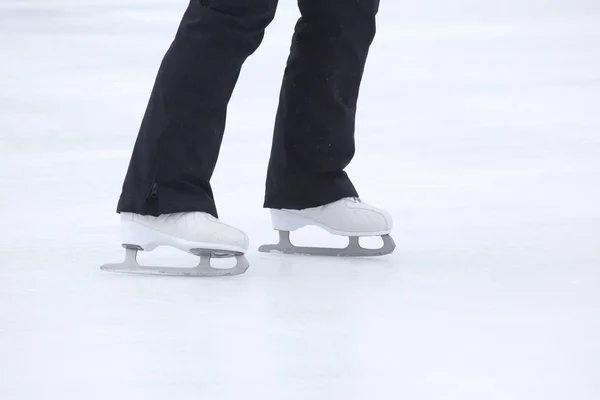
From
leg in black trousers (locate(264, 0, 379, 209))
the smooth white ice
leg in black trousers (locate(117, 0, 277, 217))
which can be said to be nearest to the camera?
the smooth white ice

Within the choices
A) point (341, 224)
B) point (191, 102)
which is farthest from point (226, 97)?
point (341, 224)

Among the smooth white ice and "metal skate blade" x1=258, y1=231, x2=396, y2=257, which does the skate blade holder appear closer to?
the smooth white ice

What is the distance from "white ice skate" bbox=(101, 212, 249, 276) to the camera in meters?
1.69

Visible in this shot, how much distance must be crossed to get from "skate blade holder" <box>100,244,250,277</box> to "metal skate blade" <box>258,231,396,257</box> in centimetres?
16

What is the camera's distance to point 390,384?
3.95 feet

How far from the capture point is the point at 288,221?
6.24ft

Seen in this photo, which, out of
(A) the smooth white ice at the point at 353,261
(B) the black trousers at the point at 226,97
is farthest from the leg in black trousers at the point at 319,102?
(A) the smooth white ice at the point at 353,261

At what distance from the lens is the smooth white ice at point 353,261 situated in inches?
48.8

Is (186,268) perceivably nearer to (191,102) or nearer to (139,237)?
(139,237)

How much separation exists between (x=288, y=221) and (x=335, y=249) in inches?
3.3

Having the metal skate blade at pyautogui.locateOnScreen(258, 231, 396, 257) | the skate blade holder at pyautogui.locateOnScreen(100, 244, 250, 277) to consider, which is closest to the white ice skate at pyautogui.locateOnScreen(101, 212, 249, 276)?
the skate blade holder at pyautogui.locateOnScreen(100, 244, 250, 277)

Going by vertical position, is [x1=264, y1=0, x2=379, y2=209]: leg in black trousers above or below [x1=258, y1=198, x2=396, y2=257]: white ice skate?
above

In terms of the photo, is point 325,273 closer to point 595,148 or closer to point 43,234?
point 43,234

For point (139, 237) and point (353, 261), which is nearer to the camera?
point (139, 237)
